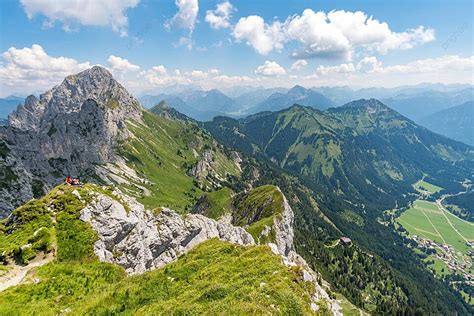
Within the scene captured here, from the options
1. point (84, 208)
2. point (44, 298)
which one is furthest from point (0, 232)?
point (44, 298)

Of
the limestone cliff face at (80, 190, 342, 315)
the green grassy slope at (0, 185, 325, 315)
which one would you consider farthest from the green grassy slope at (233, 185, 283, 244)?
the green grassy slope at (0, 185, 325, 315)

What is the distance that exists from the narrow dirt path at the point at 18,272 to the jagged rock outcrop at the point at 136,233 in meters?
7.37

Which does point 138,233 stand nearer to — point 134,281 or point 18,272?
point 18,272

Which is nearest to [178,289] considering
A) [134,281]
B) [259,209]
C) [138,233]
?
[134,281]

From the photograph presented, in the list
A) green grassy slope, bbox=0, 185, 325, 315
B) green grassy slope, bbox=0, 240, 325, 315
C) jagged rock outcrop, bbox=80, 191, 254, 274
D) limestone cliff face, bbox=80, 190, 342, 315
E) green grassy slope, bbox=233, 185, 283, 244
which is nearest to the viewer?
green grassy slope, bbox=0, 240, 325, 315

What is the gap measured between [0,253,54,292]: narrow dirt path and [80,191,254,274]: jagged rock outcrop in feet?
24.2

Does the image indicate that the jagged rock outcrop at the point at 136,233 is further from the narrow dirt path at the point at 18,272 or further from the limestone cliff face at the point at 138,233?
the narrow dirt path at the point at 18,272

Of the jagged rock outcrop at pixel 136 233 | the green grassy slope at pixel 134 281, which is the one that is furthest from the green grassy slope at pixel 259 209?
the green grassy slope at pixel 134 281

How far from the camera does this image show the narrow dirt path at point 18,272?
132 ft

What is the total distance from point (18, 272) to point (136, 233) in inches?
864

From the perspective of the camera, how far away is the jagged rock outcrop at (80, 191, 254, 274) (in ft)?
185

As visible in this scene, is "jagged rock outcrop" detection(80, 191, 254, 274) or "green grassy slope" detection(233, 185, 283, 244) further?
"green grassy slope" detection(233, 185, 283, 244)

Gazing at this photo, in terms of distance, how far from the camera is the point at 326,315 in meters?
31.9

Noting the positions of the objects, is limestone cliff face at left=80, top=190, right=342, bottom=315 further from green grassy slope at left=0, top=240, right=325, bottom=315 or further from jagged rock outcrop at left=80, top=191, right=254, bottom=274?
green grassy slope at left=0, top=240, right=325, bottom=315
